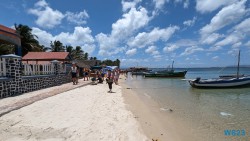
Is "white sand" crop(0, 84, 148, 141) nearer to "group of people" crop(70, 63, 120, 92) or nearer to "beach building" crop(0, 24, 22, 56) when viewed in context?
"group of people" crop(70, 63, 120, 92)

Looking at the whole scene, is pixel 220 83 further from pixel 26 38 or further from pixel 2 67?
pixel 26 38

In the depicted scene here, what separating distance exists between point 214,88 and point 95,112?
18.9 m

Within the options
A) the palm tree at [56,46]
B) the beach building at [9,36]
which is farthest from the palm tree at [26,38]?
the beach building at [9,36]

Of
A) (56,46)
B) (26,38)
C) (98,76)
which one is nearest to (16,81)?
(98,76)

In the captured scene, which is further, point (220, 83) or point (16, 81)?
point (220, 83)

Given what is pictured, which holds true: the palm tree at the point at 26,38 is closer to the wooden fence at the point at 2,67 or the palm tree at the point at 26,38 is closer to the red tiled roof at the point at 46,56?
the red tiled roof at the point at 46,56

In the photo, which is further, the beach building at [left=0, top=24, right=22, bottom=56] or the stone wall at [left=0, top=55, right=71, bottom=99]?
the beach building at [left=0, top=24, right=22, bottom=56]

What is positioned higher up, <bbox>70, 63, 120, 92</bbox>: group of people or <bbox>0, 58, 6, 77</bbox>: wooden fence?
<bbox>0, 58, 6, 77</bbox>: wooden fence

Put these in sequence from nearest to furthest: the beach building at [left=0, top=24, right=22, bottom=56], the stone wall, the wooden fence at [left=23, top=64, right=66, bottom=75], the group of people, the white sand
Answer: the white sand
the stone wall
the wooden fence at [left=23, top=64, right=66, bottom=75]
the beach building at [left=0, top=24, right=22, bottom=56]
the group of people

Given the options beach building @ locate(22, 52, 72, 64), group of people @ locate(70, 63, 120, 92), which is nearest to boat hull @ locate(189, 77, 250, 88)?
group of people @ locate(70, 63, 120, 92)

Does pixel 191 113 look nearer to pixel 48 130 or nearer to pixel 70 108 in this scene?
pixel 70 108

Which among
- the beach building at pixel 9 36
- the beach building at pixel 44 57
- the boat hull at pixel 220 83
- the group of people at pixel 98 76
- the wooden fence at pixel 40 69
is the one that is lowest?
the boat hull at pixel 220 83

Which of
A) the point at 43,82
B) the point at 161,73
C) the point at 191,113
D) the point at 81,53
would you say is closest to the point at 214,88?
the point at 191,113

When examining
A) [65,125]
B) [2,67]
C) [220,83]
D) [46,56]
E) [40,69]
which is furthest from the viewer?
[46,56]
